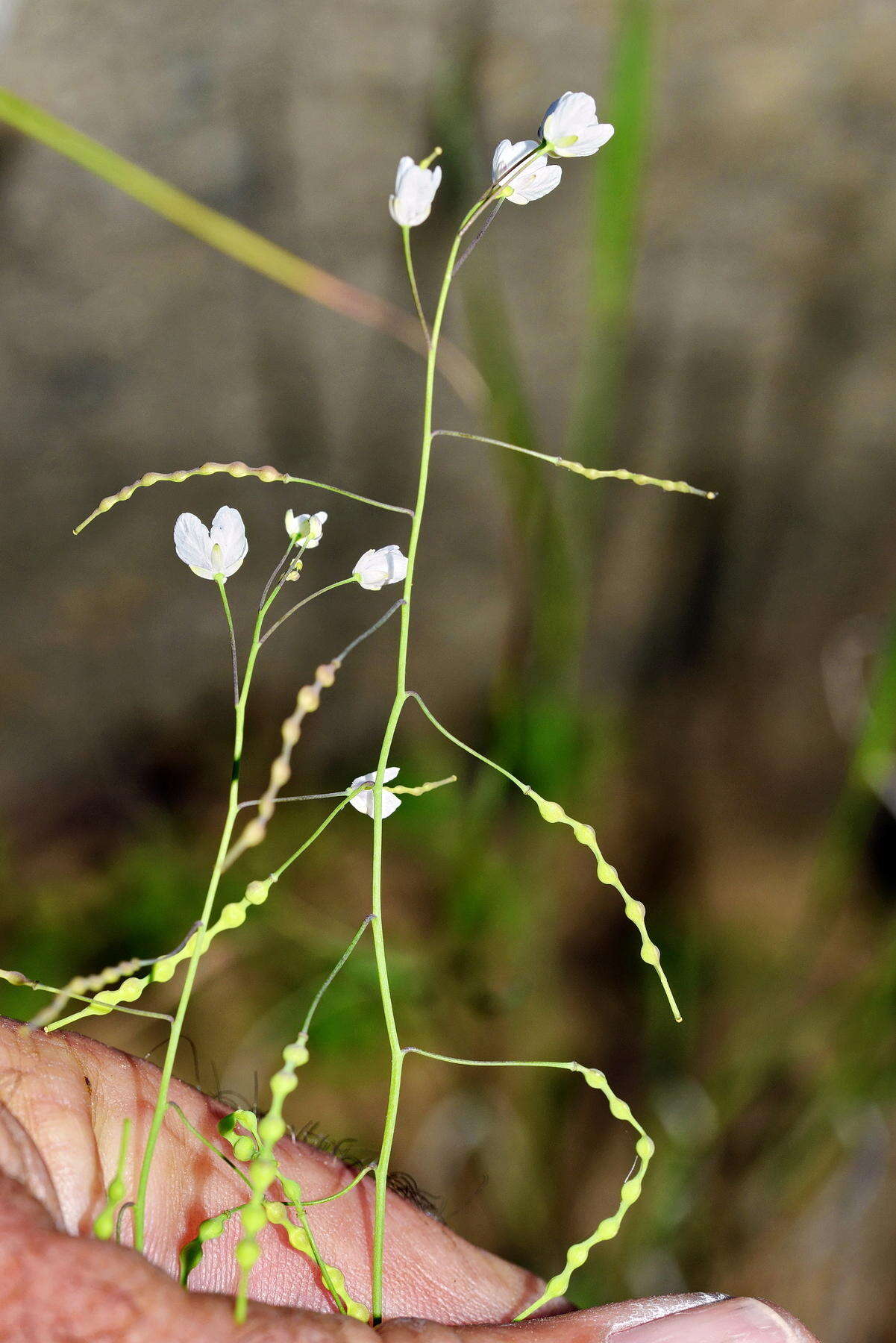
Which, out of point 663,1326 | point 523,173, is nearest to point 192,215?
point 523,173

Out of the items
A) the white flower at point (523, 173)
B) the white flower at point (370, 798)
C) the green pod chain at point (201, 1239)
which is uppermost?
the white flower at point (523, 173)

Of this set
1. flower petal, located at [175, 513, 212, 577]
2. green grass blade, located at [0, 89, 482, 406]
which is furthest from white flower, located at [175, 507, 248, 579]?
green grass blade, located at [0, 89, 482, 406]

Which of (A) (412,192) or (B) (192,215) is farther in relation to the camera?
(B) (192,215)

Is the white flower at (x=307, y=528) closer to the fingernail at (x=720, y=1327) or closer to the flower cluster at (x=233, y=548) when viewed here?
the flower cluster at (x=233, y=548)

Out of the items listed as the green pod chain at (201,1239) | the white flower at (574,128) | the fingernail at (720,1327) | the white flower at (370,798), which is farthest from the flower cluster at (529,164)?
the fingernail at (720,1327)

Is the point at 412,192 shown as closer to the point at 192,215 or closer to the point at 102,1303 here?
the point at 192,215

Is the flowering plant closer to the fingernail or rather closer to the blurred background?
the fingernail
